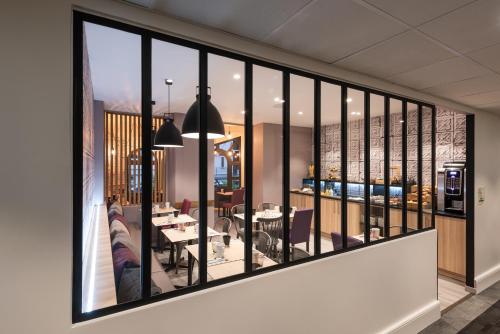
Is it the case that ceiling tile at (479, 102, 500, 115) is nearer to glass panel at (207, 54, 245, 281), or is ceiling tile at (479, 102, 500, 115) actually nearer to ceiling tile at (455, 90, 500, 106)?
ceiling tile at (455, 90, 500, 106)

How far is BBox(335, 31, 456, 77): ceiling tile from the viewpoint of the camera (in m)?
1.69

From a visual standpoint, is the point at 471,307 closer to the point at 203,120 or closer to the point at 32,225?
the point at 203,120

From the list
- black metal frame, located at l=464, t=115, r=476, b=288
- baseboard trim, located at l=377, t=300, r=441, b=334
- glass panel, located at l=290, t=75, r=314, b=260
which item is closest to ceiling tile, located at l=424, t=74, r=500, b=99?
black metal frame, located at l=464, t=115, r=476, b=288

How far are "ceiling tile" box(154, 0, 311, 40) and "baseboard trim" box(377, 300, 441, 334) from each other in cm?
266

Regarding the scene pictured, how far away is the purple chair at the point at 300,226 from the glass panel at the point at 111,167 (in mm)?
2303

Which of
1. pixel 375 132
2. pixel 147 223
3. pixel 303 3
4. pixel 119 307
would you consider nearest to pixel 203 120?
pixel 147 223

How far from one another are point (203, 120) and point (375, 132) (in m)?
5.20

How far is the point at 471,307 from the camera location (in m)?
3.24

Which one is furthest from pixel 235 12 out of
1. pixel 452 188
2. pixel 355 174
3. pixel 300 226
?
pixel 355 174

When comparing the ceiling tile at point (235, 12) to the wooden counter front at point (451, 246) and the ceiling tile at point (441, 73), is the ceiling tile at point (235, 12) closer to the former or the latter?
the ceiling tile at point (441, 73)

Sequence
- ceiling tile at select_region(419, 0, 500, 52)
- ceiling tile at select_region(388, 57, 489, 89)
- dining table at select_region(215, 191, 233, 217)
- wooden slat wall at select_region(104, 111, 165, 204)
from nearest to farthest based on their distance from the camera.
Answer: ceiling tile at select_region(419, 0, 500, 52) < ceiling tile at select_region(388, 57, 489, 89) < wooden slat wall at select_region(104, 111, 165, 204) < dining table at select_region(215, 191, 233, 217)

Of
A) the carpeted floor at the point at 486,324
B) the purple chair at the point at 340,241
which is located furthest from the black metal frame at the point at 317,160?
the carpeted floor at the point at 486,324

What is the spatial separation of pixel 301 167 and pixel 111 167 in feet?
15.0

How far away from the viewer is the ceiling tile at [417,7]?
1279 millimetres
